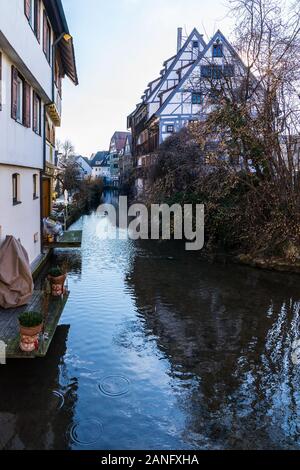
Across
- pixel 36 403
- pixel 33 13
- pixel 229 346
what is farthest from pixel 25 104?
pixel 36 403

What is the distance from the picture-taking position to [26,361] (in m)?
7.39

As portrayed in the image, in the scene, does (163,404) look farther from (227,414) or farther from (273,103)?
(273,103)

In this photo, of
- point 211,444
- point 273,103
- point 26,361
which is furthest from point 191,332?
point 273,103

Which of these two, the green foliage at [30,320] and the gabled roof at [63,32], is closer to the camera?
the green foliage at [30,320]

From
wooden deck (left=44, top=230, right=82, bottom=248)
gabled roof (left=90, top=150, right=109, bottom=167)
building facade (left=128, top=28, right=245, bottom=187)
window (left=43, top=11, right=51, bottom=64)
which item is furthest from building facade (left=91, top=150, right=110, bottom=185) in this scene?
window (left=43, top=11, right=51, bottom=64)

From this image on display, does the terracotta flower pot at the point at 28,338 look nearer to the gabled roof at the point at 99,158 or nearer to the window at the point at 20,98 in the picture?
the window at the point at 20,98

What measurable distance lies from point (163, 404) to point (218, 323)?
156 inches

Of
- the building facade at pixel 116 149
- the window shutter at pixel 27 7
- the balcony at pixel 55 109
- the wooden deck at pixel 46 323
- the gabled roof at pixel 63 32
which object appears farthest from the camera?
the building facade at pixel 116 149

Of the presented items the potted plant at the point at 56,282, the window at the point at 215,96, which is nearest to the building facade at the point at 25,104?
the potted plant at the point at 56,282

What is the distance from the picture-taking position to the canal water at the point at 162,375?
543 cm

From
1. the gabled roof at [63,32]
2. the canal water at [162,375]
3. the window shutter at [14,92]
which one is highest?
the gabled roof at [63,32]

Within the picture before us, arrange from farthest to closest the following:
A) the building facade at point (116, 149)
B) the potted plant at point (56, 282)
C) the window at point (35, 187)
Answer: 1. the building facade at point (116, 149)
2. the window at point (35, 187)
3. the potted plant at point (56, 282)

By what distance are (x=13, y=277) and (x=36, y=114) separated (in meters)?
7.31

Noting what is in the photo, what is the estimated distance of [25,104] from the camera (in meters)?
12.0
